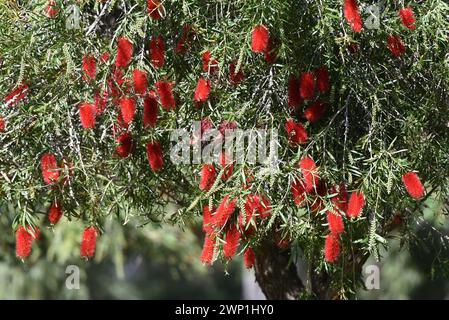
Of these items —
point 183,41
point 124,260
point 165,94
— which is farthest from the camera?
point 124,260

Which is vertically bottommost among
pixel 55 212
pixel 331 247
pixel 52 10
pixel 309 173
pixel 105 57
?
pixel 331 247

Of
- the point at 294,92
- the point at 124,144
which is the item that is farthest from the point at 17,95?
the point at 294,92

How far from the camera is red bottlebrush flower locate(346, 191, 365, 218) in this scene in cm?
331

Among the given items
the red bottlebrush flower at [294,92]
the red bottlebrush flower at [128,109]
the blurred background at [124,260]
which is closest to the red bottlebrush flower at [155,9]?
the red bottlebrush flower at [128,109]

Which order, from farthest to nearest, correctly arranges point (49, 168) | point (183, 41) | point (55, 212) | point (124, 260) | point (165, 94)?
point (124, 260), point (55, 212), point (49, 168), point (183, 41), point (165, 94)

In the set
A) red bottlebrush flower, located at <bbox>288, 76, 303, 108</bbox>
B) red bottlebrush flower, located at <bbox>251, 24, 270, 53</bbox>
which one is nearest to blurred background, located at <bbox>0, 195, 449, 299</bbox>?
red bottlebrush flower, located at <bbox>288, 76, 303, 108</bbox>

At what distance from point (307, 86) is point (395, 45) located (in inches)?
15.8

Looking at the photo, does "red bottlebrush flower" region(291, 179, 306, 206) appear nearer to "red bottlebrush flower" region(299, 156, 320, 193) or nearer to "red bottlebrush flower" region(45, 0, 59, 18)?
"red bottlebrush flower" region(299, 156, 320, 193)

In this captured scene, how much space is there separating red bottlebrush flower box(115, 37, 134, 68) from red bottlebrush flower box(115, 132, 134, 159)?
39 centimetres

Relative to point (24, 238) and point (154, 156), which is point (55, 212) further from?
point (154, 156)

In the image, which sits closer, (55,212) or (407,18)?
(407,18)

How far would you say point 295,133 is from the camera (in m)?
3.43

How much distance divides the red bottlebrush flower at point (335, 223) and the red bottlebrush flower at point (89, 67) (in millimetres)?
1050
